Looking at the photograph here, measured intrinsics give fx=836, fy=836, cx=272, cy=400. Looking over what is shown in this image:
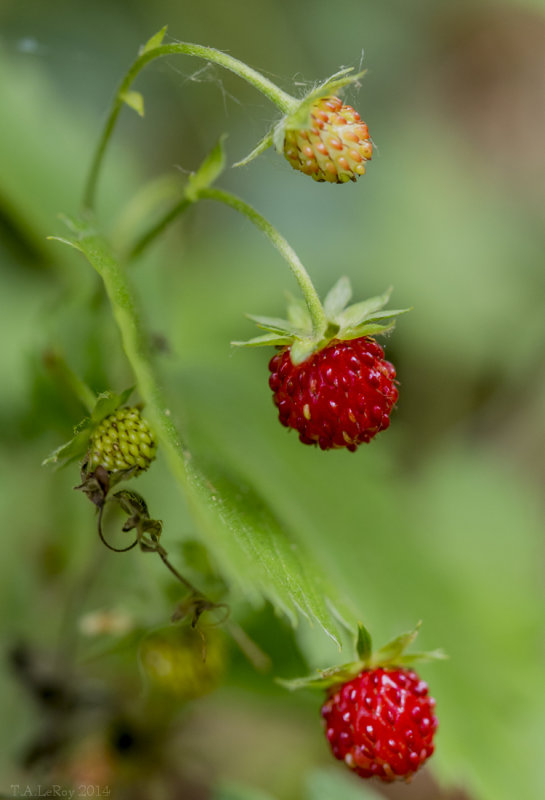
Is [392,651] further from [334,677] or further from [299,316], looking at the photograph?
[299,316]

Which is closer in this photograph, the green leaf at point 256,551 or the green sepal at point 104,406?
the green leaf at point 256,551

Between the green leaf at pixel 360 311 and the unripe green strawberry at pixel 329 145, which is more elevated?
the unripe green strawberry at pixel 329 145

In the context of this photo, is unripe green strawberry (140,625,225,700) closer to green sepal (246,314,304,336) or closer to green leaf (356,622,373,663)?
green leaf (356,622,373,663)

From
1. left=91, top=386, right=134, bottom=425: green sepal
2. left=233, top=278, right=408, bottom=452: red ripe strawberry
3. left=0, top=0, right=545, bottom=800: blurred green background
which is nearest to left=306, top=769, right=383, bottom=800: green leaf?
left=0, top=0, right=545, bottom=800: blurred green background

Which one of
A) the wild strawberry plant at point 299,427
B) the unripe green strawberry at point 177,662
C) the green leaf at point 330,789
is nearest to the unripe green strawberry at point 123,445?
the wild strawberry plant at point 299,427

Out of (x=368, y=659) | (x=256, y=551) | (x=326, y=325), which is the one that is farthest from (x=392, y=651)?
(x=326, y=325)

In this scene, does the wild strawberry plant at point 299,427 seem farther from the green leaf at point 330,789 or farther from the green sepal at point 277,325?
the green leaf at point 330,789
